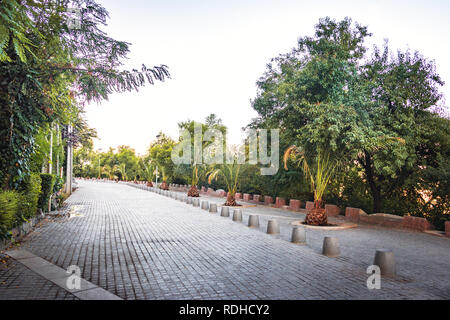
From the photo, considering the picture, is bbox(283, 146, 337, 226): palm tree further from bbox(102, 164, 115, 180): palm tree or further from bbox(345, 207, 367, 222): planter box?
bbox(102, 164, 115, 180): palm tree

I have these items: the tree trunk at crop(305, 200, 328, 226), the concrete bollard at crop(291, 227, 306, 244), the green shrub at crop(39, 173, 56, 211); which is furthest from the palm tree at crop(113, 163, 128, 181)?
the concrete bollard at crop(291, 227, 306, 244)

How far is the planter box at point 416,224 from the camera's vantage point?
412 inches

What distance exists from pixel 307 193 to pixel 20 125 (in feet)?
49.1

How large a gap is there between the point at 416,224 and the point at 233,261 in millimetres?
7963

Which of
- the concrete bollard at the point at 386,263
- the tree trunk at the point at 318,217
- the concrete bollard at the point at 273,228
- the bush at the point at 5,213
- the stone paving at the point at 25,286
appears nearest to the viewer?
the stone paving at the point at 25,286

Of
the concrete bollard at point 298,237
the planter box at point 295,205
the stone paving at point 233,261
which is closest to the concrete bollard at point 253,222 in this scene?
the stone paving at point 233,261

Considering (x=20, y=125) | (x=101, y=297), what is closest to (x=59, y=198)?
(x=20, y=125)

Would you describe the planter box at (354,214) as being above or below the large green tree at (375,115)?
below

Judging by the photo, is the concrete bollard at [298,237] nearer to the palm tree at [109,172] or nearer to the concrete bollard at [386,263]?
the concrete bollard at [386,263]

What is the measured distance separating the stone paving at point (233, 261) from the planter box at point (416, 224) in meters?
0.59

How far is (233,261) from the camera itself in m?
6.27

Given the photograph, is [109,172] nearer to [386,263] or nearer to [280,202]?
[280,202]

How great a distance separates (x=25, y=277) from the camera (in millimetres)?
4961

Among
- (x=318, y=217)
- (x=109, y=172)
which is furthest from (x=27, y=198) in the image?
(x=109, y=172)
